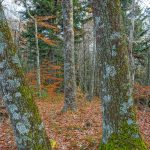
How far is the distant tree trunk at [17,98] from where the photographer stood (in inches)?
182

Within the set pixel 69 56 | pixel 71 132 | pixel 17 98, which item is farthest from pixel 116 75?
pixel 69 56

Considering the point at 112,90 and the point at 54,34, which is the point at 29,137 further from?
the point at 54,34

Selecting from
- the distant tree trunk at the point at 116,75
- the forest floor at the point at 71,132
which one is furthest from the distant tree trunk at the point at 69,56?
the distant tree trunk at the point at 116,75

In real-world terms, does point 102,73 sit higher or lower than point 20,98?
higher

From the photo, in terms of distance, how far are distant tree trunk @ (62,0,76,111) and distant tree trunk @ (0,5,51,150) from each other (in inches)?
283

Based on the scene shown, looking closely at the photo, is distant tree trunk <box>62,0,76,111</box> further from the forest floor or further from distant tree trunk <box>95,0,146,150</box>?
distant tree trunk <box>95,0,146,150</box>

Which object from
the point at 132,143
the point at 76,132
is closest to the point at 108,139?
the point at 132,143

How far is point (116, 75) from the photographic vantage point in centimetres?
473

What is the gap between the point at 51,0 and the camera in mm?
25875

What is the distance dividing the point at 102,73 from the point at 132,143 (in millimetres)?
1207

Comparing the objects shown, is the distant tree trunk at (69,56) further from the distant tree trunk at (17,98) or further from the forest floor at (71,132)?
the distant tree trunk at (17,98)

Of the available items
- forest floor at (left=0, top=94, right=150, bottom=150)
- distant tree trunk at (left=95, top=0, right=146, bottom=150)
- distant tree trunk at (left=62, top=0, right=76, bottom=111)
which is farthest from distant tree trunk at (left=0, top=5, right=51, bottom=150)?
distant tree trunk at (left=62, top=0, right=76, bottom=111)

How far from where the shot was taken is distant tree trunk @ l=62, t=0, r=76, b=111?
11805 mm

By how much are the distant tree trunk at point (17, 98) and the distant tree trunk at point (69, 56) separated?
23.6 ft
